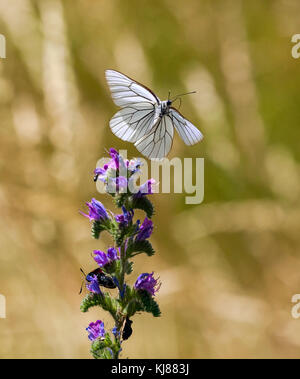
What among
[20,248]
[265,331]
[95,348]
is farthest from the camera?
[265,331]

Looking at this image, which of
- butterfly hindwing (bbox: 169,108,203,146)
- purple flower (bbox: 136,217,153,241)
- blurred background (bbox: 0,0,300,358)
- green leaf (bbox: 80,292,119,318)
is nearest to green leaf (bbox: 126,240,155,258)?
purple flower (bbox: 136,217,153,241)

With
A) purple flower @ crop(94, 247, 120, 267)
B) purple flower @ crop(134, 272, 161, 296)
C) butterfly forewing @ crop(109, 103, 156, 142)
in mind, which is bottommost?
purple flower @ crop(134, 272, 161, 296)

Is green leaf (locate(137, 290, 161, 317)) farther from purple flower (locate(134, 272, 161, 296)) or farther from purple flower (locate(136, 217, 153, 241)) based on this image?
purple flower (locate(136, 217, 153, 241))

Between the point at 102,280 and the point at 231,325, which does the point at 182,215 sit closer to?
the point at 231,325

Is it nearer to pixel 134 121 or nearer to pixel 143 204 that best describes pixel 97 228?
pixel 143 204

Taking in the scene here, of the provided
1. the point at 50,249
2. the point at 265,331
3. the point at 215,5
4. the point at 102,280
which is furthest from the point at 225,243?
the point at 102,280

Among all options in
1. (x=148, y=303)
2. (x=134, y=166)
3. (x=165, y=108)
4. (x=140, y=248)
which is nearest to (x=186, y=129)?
(x=165, y=108)

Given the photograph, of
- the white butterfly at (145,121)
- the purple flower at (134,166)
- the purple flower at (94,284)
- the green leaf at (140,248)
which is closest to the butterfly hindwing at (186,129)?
the white butterfly at (145,121)
